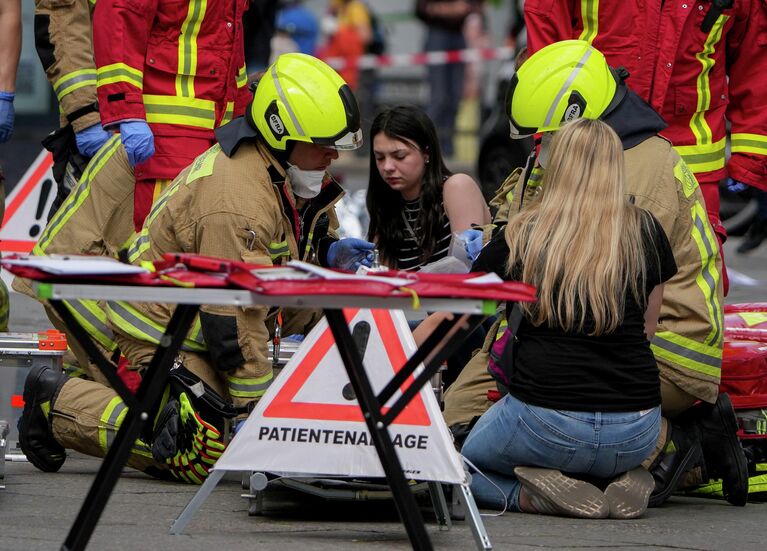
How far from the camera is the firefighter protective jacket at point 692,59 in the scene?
6090 mm

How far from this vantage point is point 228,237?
512 centimetres

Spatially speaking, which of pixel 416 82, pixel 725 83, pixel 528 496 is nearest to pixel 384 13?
pixel 416 82

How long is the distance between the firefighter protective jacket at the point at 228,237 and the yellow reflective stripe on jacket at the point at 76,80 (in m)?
1.39

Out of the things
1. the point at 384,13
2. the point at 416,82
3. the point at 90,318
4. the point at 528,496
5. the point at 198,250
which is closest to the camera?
the point at 528,496

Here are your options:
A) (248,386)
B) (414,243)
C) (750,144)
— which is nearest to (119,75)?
(414,243)

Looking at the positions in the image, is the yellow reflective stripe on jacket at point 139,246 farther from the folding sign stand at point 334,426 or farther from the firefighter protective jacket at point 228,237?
the folding sign stand at point 334,426

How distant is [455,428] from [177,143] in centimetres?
171

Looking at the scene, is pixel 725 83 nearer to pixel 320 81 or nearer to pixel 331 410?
pixel 320 81

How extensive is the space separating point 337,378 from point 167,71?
7.14 ft

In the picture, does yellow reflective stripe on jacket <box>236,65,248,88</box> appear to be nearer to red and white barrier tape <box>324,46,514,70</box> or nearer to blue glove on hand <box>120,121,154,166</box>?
blue glove on hand <box>120,121,154,166</box>

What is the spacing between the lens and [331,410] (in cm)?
450

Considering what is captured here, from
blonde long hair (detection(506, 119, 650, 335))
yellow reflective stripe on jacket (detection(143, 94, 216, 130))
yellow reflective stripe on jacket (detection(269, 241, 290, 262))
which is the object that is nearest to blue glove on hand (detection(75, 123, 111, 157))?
yellow reflective stripe on jacket (detection(143, 94, 216, 130))

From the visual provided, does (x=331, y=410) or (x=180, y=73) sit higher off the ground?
(x=180, y=73)

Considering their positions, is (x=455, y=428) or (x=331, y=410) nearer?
(x=331, y=410)
